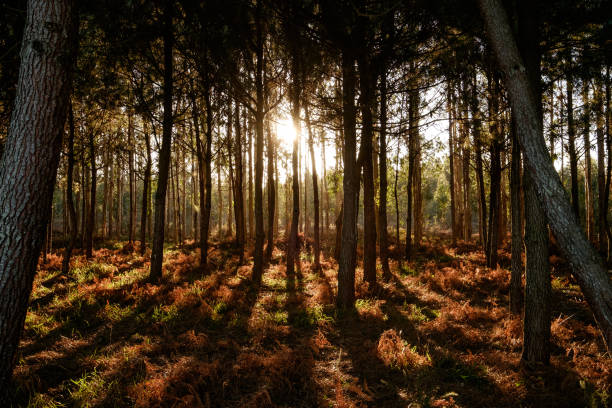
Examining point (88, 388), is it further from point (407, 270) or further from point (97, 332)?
point (407, 270)

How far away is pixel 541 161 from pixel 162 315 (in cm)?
746

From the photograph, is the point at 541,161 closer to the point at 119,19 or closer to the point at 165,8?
the point at 119,19

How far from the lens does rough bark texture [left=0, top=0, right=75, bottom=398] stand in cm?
304

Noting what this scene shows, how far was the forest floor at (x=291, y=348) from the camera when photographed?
11.7 feet

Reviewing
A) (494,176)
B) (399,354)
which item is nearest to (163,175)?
(399,354)

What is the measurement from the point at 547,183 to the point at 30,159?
592 cm

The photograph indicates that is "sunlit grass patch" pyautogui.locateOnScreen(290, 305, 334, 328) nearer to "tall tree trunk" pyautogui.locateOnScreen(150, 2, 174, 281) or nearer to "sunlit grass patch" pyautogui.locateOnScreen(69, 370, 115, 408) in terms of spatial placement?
"sunlit grass patch" pyautogui.locateOnScreen(69, 370, 115, 408)

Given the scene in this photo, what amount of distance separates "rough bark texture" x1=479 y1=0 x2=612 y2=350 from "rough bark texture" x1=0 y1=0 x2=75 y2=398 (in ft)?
17.8

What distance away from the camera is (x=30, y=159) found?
3.18 meters

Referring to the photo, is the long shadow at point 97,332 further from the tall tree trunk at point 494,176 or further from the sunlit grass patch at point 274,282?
the tall tree trunk at point 494,176

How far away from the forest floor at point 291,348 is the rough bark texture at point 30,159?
1356 mm

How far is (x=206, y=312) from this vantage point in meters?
6.39

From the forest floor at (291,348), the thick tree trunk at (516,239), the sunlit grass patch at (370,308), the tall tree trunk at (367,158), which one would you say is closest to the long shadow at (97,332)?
the forest floor at (291,348)

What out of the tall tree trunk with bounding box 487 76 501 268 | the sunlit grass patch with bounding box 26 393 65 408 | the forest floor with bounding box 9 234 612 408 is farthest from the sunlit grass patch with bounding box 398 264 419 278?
the sunlit grass patch with bounding box 26 393 65 408
